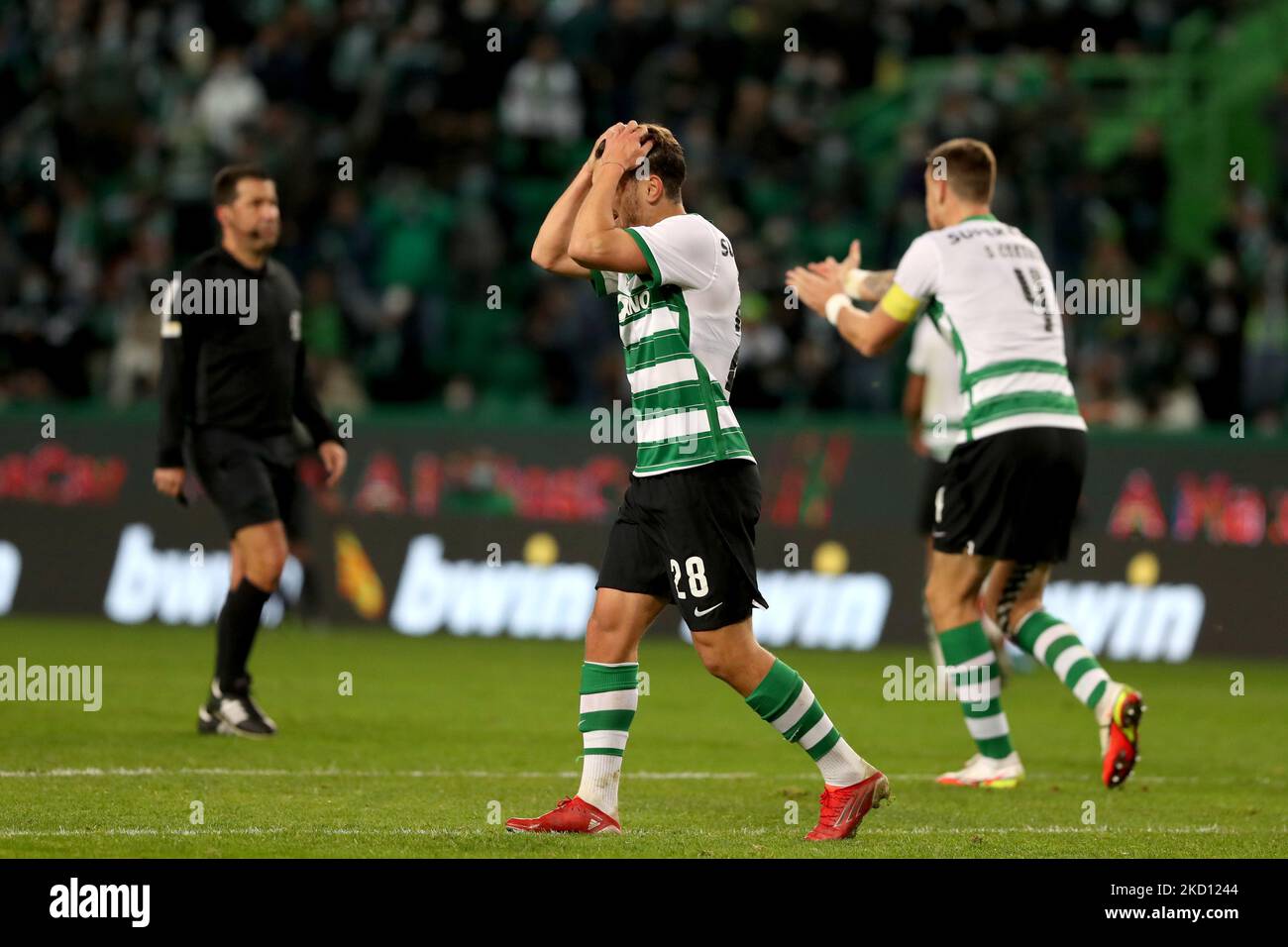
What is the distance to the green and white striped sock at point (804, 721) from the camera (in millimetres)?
7293

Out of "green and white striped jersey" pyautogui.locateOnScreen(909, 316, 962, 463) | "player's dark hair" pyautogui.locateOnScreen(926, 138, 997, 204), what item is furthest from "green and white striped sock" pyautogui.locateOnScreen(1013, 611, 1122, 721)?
"green and white striped jersey" pyautogui.locateOnScreen(909, 316, 962, 463)

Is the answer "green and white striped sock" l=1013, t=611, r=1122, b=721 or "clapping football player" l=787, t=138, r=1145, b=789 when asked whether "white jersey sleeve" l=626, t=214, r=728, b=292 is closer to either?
"clapping football player" l=787, t=138, r=1145, b=789

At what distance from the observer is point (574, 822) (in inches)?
287

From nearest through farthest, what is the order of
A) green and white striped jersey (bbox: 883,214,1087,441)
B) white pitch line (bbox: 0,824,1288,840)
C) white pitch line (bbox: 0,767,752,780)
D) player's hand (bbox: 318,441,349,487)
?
white pitch line (bbox: 0,824,1288,840), white pitch line (bbox: 0,767,752,780), green and white striped jersey (bbox: 883,214,1087,441), player's hand (bbox: 318,441,349,487)

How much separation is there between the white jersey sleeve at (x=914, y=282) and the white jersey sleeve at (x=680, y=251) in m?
1.59

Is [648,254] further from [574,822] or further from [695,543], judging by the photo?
[574,822]

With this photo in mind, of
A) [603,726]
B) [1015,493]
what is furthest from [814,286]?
[603,726]

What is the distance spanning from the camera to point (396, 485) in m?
18.8

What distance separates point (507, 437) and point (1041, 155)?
6.43 meters

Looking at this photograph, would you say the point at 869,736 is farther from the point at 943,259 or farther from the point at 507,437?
the point at 507,437

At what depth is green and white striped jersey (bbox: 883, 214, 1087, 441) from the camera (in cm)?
894

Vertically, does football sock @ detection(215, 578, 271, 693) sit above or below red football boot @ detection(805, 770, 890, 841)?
above

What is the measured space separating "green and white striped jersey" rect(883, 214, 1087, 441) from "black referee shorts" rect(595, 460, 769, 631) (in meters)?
1.94

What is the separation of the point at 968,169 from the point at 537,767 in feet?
10.7
